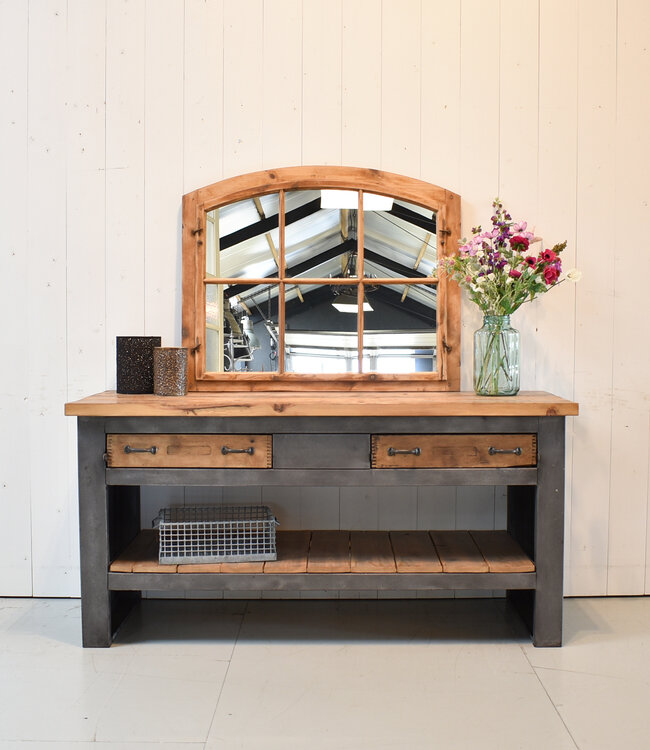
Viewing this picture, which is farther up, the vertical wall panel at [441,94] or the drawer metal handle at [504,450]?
the vertical wall panel at [441,94]

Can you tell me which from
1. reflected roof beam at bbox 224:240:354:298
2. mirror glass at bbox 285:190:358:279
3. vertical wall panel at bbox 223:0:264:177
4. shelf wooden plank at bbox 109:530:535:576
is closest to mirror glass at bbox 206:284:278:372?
reflected roof beam at bbox 224:240:354:298

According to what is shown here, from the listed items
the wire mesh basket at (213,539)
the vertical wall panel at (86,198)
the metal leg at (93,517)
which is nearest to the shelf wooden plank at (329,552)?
the wire mesh basket at (213,539)

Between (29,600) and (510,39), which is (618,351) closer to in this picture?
(510,39)

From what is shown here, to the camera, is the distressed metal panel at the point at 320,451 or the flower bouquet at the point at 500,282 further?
the flower bouquet at the point at 500,282

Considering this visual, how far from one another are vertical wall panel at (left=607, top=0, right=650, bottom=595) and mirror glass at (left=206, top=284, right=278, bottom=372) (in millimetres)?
1422

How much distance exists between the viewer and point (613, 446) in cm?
289

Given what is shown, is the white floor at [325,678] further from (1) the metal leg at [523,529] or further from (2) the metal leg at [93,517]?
(2) the metal leg at [93,517]

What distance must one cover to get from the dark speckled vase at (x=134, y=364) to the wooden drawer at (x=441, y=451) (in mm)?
905

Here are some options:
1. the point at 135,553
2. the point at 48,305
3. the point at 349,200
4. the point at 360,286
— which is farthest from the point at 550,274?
the point at 48,305

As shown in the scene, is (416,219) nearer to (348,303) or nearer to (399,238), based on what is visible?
(399,238)

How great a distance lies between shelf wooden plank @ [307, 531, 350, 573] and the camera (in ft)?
7.88

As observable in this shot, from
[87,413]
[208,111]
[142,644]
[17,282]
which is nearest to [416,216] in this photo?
[208,111]

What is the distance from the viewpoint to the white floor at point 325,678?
6.22 ft

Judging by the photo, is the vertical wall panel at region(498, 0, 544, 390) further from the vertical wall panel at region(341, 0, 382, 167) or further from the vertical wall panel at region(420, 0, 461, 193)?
the vertical wall panel at region(341, 0, 382, 167)
